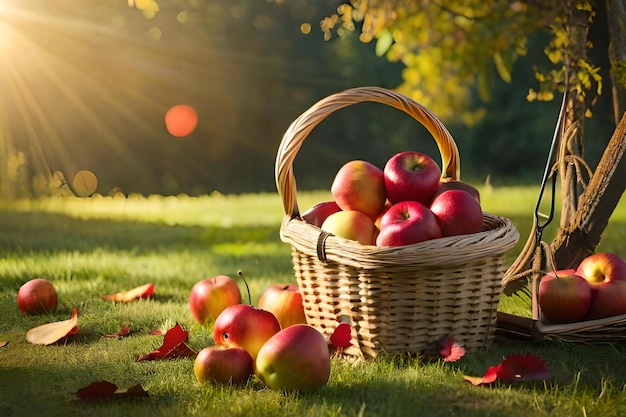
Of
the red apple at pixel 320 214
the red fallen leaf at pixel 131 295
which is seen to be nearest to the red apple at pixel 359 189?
the red apple at pixel 320 214

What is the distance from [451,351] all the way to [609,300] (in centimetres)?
64

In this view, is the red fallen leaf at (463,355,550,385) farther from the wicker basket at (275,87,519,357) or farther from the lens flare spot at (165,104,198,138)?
the lens flare spot at (165,104,198,138)

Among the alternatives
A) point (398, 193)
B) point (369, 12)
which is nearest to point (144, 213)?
point (369, 12)

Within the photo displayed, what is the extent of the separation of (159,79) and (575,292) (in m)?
→ 11.7

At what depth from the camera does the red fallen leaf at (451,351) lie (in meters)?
2.19

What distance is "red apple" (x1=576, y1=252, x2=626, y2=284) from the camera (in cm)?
256

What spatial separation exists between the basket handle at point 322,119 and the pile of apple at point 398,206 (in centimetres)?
12

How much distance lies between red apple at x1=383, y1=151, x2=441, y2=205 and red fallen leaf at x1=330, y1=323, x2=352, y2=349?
0.45 metres

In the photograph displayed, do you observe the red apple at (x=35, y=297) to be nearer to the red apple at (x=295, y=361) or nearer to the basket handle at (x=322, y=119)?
the basket handle at (x=322, y=119)

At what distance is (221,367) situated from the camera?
207 cm

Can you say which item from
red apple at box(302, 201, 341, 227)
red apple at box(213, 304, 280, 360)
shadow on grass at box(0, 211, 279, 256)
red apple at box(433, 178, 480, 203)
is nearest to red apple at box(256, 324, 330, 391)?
red apple at box(213, 304, 280, 360)

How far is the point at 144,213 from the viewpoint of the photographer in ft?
23.2

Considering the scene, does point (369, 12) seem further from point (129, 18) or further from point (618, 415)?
point (129, 18)

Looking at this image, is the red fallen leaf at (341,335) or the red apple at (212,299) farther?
the red apple at (212,299)
